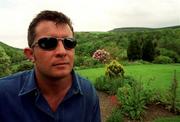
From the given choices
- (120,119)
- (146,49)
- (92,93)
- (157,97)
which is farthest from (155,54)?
(92,93)

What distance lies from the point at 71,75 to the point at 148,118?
34.4 feet

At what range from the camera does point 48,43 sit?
12.1ft

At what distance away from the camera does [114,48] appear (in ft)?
146

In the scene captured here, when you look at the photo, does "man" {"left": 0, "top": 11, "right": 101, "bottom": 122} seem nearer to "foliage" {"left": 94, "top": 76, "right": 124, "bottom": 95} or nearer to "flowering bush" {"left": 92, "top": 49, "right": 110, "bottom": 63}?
"foliage" {"left": 94, "top": 76, "right": 124, "bottom": 95}

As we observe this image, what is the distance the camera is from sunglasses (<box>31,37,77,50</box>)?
3.70 meters

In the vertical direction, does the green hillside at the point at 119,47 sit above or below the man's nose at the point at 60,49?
below

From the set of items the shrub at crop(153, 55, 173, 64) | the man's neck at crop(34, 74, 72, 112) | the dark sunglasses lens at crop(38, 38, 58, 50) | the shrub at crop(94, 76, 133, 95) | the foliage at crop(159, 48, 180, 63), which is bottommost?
the foliage at crop(159, 48, 180, 63)

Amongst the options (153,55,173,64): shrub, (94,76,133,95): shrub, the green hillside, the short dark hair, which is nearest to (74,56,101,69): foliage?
the green hillside

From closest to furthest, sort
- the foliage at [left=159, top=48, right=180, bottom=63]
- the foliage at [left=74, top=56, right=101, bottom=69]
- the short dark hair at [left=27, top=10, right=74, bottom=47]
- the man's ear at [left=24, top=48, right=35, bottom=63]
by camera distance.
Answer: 1. the short dark hair at [left=27, top=10, right=74, bottom=47]
2. the man's ear at [left=24, top=48, right=35, bottom=63]
3. the foliage at [left=74, top=56, right=101, bottom=69]
4. the foliage at [left=159, top=48, right=180, bottom=63]

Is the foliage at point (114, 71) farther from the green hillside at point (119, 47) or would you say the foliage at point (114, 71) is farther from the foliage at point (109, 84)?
the green hillside at point (119, 47)

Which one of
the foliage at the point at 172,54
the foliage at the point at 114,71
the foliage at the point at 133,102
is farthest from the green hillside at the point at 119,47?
the foliage at the point at 133,102

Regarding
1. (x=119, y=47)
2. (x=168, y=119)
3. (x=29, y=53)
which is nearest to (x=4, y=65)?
(x=168, y=119)

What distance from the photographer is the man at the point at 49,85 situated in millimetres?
3674

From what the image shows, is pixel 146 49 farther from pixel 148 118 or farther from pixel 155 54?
pixel 148 118
